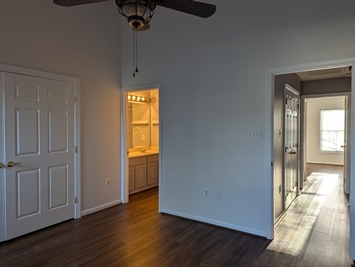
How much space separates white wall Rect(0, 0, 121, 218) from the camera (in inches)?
122

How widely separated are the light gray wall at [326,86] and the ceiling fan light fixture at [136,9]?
15.2ft

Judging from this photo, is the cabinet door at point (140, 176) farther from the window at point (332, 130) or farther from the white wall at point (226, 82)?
the window at point (332, 130)

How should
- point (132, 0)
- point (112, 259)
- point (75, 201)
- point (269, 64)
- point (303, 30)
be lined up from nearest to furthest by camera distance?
1. point (132, 0)
2. point (112, 259)
3. point (303, 30)
4. point (269, 64)
5. point (75, 201)

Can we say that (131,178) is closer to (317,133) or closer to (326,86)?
(326,86)

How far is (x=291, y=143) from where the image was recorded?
454 cm

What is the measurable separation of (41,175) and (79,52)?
189 centimetres

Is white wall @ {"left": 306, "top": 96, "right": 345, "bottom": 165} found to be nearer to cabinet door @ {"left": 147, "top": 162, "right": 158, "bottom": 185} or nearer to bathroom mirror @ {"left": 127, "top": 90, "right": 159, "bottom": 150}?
bathroom mirror @ {"left": 127, "top": 90, "right": 159, "bottom": 150}

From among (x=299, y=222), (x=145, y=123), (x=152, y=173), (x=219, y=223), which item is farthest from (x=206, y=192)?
(x=145, y=123)

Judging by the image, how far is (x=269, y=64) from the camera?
9.96 feet

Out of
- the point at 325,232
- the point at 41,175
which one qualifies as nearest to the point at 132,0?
the point at 41,175

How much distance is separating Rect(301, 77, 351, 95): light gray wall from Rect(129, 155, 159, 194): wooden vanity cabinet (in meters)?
3.60

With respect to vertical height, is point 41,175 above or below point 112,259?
above

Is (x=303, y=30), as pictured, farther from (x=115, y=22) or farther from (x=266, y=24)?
(x=115, y=22)

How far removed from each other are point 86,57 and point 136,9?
2538 mm
